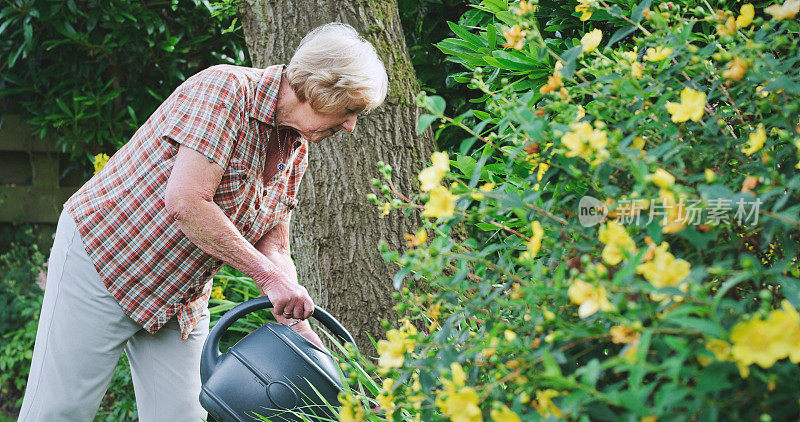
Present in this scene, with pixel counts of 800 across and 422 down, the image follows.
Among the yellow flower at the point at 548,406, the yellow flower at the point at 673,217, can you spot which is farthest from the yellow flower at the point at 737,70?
the yellow flower at the point at 548,406

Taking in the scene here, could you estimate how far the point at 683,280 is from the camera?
68 cm

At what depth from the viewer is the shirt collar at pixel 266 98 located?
178 centimetres

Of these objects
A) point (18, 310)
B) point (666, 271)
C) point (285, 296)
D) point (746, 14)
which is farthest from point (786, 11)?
point (18, 310)

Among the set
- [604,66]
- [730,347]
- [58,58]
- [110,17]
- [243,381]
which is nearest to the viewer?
[730,347]

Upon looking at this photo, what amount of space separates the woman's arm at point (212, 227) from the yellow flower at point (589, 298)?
40.7 inches

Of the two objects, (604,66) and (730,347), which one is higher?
(604,66)

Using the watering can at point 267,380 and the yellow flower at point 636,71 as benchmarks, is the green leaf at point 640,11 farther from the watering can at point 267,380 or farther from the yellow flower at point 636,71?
the watering can at point 267,380

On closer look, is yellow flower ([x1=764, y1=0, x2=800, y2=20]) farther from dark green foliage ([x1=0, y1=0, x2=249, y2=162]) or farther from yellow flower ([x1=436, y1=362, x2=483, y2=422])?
dark green foliage ([x1=0, y1=0, x2=249, y2=162])

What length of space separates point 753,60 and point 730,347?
44cm

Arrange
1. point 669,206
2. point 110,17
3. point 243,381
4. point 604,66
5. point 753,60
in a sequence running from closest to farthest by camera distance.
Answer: point 669,206 < point 753,60 < point 604,66 < point 243,381 < point 110,17

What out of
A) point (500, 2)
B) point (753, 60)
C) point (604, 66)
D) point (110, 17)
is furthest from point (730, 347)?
point (110, 17)

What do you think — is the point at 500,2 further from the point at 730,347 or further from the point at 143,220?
the point at 730,347

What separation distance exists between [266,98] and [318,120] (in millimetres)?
148

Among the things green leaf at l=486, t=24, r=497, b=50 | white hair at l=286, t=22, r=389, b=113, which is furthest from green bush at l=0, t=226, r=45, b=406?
green leaf at l=486, t=24, r=497, b=50
